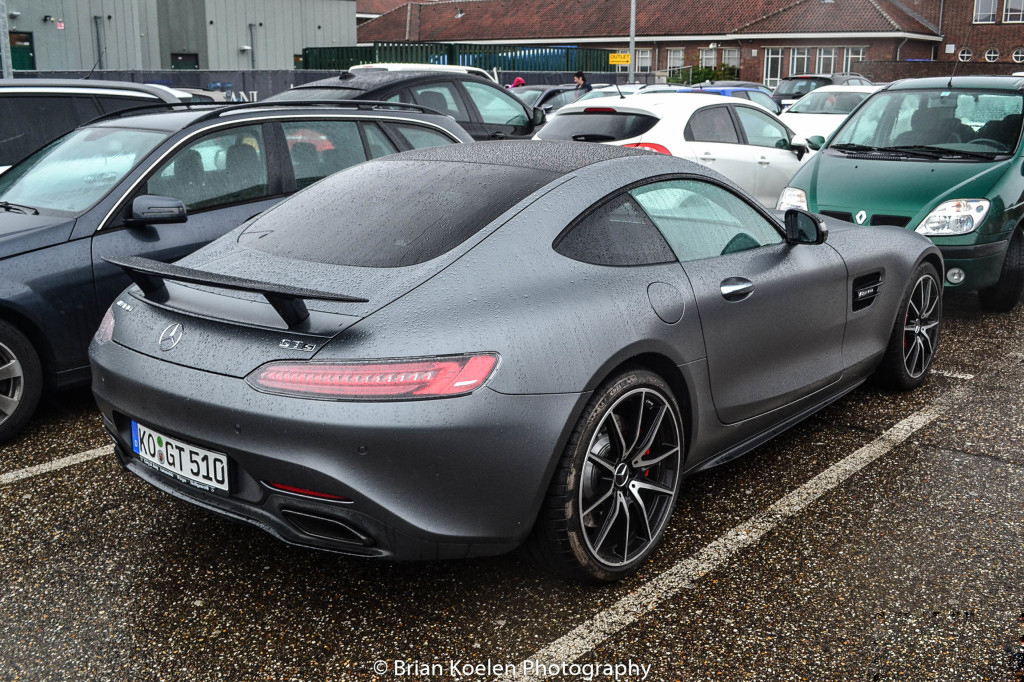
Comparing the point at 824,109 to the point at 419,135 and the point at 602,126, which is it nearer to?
the point at 602,126

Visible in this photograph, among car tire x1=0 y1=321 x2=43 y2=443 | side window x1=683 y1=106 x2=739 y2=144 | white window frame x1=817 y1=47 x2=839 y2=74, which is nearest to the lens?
car tire x1=0 y1=321 x2=43 y2=443

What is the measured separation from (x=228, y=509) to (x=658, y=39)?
59168mm

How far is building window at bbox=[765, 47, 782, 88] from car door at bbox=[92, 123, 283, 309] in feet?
176

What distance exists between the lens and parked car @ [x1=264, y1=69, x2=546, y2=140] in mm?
9406

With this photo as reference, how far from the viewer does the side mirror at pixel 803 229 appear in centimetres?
425

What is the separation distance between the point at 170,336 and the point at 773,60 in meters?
57.0

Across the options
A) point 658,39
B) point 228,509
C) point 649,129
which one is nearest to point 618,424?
point 228,509

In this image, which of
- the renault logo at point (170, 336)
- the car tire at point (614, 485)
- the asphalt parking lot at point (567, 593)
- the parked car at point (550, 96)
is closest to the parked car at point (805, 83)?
the parked car at point (550, 96)

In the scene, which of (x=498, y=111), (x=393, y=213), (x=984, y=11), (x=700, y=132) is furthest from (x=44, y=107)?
(x=984, y=11)

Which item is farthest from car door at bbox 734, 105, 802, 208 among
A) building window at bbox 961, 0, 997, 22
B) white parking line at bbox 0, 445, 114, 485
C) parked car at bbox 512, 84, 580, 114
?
building window at bbox 961, 0, 997, 22

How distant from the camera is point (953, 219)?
687 centimetres

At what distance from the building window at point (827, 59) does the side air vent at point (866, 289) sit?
53326 mm

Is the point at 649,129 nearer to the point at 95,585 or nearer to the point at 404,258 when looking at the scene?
the point at 404,258

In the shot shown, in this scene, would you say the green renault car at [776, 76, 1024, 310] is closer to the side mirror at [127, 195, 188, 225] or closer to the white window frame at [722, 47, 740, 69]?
the side mirror at [127, 195, 188, 225]
